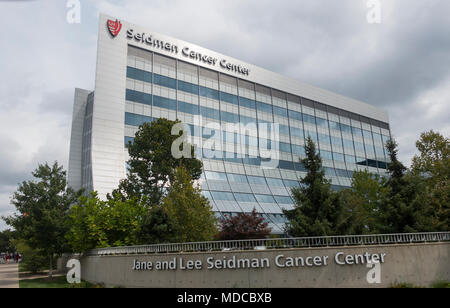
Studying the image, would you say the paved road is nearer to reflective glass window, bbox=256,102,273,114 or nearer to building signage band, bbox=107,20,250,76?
building signage band, bbox=107,20,250,76

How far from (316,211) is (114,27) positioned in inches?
1383

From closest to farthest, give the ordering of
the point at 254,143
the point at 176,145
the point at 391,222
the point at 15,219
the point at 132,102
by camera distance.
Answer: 1. the point at 391,222
2. the point at 15,219
3. the point at 176,145
4. the point at 132,102
5. the point at 254,143

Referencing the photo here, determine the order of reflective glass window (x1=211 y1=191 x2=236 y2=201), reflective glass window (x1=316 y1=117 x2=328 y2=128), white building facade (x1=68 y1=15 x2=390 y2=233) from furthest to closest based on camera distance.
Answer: reflective glass window (x1=316 y1=117 x2=328 y2=128) → reflective glass window (x1=211 y1=191 x2=236 y2=201) → white building facade (x1=68 y1=15 x2=390 y2=233)

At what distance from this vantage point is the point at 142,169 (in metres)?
30.1

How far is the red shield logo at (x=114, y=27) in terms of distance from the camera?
4222cm

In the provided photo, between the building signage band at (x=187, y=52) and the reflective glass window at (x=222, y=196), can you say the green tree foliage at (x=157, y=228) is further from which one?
the building signage band at (x=187, y=52)

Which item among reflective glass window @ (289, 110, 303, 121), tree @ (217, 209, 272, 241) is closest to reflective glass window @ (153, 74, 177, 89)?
reflective glass window @ (289, 110, 303, 121)

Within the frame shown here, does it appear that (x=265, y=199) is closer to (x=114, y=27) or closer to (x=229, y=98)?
(x=229, y=98)

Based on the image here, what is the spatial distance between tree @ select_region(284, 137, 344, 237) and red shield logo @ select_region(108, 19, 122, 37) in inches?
1285

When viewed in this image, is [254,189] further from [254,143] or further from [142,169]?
[142,169]

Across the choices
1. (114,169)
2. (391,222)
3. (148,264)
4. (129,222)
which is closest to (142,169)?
(129,222)

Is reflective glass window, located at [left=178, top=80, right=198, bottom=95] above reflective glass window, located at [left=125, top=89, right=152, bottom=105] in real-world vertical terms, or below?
above

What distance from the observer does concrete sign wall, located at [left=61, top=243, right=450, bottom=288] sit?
15.4m
